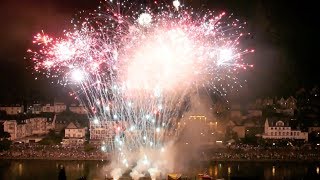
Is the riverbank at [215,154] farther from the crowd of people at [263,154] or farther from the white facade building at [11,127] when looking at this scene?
the white facade building at [11,127]

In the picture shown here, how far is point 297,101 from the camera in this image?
2470 centimetres

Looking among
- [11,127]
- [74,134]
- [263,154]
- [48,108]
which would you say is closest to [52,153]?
[74,134]

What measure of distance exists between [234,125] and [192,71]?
29.2 feet

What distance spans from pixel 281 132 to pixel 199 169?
286 inches

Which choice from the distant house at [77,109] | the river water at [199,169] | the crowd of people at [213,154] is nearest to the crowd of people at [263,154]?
the crowd of people at [213,154]

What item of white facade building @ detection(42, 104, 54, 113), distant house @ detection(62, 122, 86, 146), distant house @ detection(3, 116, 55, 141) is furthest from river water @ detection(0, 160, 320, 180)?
white facade building @ detection(42, 104, 54, 113)

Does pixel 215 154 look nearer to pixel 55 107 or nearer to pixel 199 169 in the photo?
pixel 199 169

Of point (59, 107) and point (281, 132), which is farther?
point (59, 107)

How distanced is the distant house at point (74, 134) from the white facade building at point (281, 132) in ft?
25.4

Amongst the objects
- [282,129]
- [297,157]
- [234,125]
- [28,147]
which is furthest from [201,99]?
[28,147]

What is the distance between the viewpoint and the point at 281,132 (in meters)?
21.0

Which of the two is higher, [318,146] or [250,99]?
[250,99]

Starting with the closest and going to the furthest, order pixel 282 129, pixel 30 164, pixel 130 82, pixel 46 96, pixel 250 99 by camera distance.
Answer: pixel 130 82, pixel 30 164, pixel 282 129, pixel 250 99, pixel 46 96

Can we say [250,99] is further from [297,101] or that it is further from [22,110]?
[22,110]
